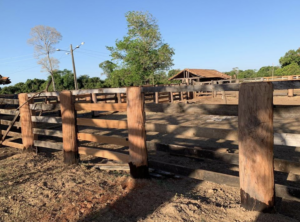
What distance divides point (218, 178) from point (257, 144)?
30.1 inches

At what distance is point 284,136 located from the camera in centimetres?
240

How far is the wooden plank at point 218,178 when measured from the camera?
2461 millimetres

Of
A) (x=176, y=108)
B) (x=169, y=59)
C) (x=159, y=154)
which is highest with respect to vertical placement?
(x=169, y=59)

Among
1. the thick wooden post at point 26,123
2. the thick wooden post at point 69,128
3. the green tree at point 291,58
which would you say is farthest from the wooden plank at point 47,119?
the green tree at point 291,58

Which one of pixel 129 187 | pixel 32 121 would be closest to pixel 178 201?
pixel 129 187

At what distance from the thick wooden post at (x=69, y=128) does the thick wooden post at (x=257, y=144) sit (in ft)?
10.1

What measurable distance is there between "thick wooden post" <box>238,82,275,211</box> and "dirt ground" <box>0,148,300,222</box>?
0.21 metres

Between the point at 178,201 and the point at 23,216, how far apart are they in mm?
1840

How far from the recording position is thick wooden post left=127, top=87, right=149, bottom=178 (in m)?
3.46

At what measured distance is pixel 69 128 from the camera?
14.7 feet

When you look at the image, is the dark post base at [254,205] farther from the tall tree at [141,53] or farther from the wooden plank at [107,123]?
the tall tree at [141,53]

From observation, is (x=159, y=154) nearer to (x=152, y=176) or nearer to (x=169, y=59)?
(x=152, y=176)

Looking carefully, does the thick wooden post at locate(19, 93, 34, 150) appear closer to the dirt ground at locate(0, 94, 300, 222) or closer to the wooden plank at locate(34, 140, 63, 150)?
the wooden plank at locate(34, 140, 63, 150)

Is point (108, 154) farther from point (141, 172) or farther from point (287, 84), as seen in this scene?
point (287, 84)
